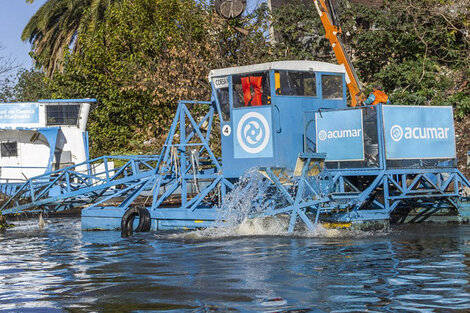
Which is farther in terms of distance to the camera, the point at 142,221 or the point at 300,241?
the point at 142,221

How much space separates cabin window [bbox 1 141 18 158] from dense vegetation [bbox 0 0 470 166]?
17.9ft

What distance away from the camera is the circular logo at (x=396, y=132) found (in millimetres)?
16266

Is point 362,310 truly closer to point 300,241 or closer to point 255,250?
point 255,250

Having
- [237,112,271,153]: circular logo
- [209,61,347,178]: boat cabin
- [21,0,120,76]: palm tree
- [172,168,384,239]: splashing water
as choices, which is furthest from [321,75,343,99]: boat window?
[21,0,120,76]: palm tree

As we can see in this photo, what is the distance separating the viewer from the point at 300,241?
1417 centimetres

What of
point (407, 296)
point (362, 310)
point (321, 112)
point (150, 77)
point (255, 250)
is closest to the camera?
point (362, 310)

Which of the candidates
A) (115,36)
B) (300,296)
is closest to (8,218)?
Answer: (115,36)

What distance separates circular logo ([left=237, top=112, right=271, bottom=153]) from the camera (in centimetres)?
1658

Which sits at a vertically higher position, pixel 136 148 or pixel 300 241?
pixel 136 148

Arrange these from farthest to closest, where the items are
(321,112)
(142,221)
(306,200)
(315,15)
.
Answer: (315,15), (142,221), (321,112), (306,200)

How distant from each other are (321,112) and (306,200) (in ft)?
7.62

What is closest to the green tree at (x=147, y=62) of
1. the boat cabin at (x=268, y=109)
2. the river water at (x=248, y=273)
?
the boat cabin at (x=268, y=109)

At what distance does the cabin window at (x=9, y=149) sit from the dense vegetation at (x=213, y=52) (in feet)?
17.9

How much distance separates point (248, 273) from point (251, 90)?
23.9 ft
